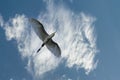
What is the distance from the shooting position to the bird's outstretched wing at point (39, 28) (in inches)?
1918

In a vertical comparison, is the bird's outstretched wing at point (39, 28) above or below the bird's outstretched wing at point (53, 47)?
above

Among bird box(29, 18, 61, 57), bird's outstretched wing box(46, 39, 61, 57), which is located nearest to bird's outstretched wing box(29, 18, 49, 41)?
bird box(29, 18, 61, 57)

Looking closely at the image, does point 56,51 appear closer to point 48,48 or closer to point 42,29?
point 48,48

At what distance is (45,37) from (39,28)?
2399 mm

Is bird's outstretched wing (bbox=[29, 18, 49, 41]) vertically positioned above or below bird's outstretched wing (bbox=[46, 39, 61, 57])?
above

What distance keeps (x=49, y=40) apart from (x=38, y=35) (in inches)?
100

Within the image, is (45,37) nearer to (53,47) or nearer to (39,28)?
(39,28)

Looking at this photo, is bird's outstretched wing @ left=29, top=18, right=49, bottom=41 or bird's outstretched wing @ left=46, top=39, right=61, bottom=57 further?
bird's outstretched wing @ left=46, top=39, right=61, bottom=57

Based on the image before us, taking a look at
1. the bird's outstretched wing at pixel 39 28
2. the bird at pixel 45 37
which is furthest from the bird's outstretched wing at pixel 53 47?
the bird's outstretched wing at pixel 39 28

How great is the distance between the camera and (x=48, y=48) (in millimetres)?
49594

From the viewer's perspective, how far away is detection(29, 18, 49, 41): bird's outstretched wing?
48.7m

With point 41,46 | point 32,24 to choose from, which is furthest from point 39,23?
point 41,46

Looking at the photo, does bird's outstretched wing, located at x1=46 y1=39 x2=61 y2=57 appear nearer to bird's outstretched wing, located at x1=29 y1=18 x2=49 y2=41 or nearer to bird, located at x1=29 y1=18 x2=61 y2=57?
bird, located at x1=29 y1=18 x2=61 y2=57

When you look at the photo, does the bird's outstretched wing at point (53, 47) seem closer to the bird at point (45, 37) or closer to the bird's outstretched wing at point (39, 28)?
the bird at point (45, 37)
